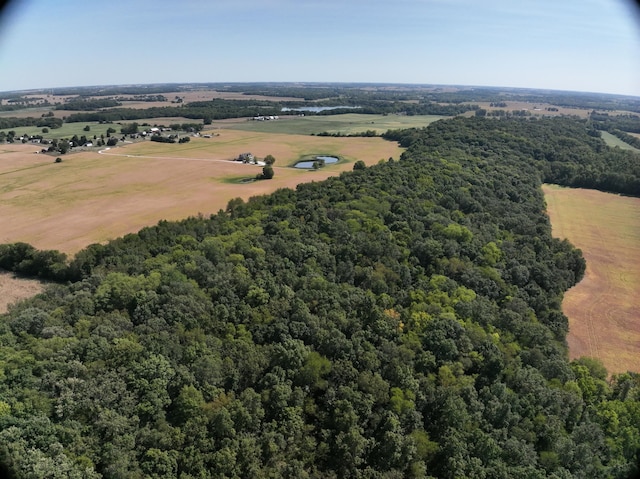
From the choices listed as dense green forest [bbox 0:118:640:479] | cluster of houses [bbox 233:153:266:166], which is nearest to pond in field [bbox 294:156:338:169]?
cluster of houses [bbox 233:153:266:166]

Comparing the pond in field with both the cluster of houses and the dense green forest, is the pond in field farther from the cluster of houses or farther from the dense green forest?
the dense green forest

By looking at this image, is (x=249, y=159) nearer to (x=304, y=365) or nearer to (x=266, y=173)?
(x=266, y=173)

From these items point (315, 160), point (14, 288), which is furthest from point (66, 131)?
point (14, 288)

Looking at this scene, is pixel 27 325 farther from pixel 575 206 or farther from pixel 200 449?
pixel 575 206

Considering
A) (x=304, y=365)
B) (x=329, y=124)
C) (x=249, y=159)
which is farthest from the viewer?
(x=329, y=124)

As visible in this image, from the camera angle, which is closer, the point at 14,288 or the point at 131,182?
the point at 14,288

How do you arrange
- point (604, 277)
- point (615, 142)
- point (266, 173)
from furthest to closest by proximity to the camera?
point (615, 142) → point (266, 173) → point (604, 277)

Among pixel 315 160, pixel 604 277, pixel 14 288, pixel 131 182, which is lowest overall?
pixel 604 277

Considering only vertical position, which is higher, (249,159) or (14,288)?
(249,159)
